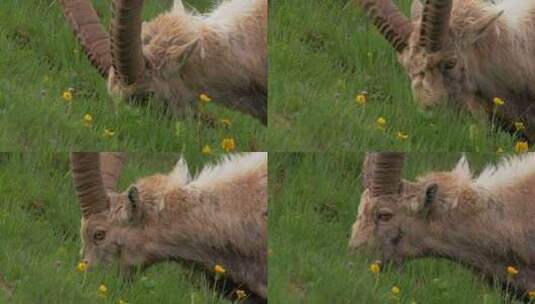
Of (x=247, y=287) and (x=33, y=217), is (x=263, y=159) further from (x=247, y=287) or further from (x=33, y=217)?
(x=33, y=217)

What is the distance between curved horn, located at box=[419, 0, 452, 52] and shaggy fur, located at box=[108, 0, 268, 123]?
1.00 m

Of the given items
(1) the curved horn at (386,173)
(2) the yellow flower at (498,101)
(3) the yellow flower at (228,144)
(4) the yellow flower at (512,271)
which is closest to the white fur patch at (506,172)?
(2) the yellow flower at (498,101)

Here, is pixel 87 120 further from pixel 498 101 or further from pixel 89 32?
pixel 498 101

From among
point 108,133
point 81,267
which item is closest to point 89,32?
point 108,133

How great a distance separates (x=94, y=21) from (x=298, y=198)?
73.9 inches

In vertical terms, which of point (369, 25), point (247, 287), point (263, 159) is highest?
point (369, 25)

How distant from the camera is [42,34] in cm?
1055

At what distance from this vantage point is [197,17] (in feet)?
35.0

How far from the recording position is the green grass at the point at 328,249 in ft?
30.5

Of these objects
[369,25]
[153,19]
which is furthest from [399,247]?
[153,19]

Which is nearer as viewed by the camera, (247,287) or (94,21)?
(247,287)

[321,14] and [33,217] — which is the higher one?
[321,14]

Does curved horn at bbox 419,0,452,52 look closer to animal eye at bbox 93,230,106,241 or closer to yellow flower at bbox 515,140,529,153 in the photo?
yellow flower at bbox 515,140,529,153

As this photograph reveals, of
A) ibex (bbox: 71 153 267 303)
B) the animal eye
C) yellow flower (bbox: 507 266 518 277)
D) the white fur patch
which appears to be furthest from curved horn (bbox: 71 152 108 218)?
yellow flower (bbox: 507 266 518 277)
